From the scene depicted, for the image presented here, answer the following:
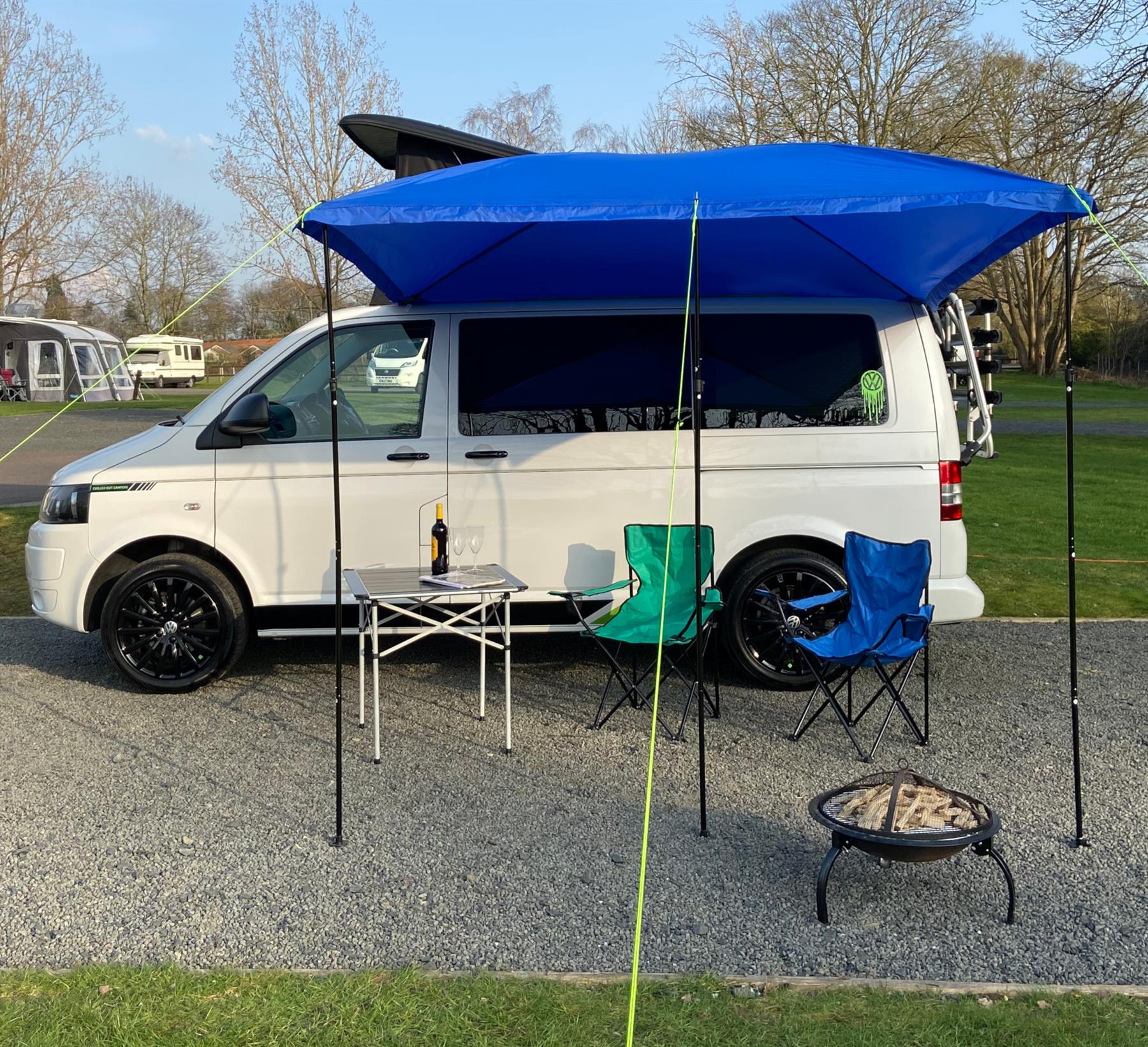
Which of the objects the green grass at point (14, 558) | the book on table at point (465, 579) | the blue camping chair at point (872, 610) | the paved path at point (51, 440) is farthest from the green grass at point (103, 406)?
the blue camping chair at point (872, 610)

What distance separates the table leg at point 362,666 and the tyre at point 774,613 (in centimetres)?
193

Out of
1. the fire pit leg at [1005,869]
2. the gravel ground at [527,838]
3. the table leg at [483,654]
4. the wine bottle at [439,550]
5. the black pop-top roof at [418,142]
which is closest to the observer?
the gravel ground at [527,838]

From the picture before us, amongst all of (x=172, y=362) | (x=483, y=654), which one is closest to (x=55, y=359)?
(x=172, y=362)

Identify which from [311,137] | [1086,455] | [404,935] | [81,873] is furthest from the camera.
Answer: [311,137]

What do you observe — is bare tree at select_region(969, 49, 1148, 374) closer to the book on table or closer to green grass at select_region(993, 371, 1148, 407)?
green grass at select_region(993, 371, 1148, 407)

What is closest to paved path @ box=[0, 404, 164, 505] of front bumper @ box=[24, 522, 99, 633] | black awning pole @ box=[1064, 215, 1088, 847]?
front bumper @ box=[24, 522, 99, 633]

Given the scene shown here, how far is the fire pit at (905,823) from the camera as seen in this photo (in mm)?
3598

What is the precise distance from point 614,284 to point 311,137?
16.3m

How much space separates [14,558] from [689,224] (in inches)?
292

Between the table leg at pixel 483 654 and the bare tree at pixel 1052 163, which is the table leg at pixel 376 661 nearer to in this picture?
the table leg at pixel 483 654

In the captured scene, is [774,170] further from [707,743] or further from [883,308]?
[707,743]

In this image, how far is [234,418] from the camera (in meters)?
5.93

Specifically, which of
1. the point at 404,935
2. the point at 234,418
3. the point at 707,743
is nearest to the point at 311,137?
the point at 234,418

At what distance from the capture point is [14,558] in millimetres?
10047
